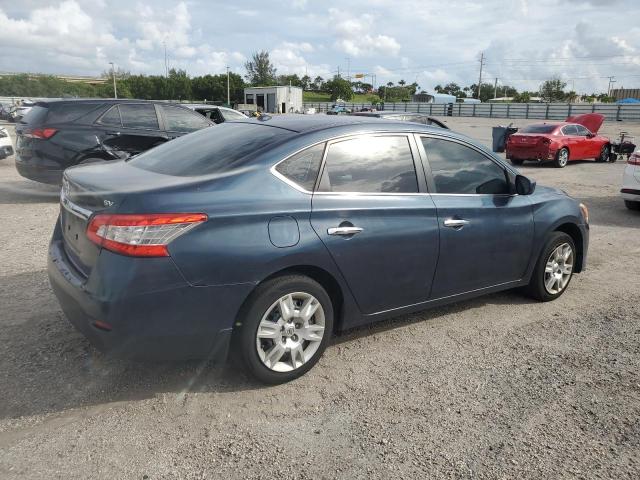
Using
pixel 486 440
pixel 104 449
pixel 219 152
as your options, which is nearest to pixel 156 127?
pixel 219 152

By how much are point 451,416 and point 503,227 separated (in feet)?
5.85

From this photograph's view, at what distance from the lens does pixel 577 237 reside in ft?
16.7

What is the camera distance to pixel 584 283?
18.1ft

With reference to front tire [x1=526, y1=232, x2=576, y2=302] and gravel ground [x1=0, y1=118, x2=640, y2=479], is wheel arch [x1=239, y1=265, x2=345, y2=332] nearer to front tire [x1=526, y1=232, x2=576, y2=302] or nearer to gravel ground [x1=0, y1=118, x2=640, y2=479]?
gravel ground [x1=0, y1=118, x2=640, y2=479]

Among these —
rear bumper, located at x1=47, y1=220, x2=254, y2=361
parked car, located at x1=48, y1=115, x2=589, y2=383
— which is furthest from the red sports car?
rear bumper, located at x1=47, y1=220, x2=254, y2=361

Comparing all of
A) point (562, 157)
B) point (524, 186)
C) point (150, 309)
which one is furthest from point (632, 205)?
point (150, 309)

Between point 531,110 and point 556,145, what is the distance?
134 ft

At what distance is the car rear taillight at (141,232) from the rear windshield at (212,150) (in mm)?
533

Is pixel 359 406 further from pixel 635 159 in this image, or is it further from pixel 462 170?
pixel 635 159

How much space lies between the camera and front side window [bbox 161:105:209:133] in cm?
932

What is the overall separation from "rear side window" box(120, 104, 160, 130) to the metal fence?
155 feet

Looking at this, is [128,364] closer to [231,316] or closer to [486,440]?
[231,316]

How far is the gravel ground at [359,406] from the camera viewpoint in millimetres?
2627

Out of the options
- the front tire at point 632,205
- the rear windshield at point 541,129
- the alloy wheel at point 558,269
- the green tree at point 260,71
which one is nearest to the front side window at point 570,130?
the rear windshield at point 541,129
